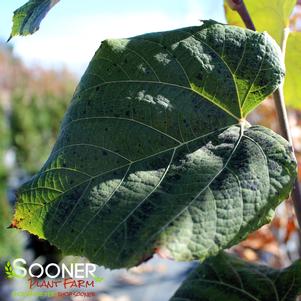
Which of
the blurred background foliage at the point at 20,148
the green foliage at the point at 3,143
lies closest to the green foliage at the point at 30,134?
the blurred background foliage at the point at 20,148

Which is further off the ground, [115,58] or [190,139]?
[115,58]

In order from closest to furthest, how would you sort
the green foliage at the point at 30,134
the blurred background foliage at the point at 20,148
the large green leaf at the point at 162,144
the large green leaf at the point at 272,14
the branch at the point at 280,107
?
the large green leaf at the point at 162,144 < the branch at the point at 280,107 < the large green leaf at the point at 272,14 < the blurred background foliage at the point at 20,148 < the green foliage at the point at 30,134

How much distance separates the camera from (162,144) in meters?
0.68

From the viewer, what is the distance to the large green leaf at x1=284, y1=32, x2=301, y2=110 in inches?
42.2

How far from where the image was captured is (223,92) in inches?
27.9

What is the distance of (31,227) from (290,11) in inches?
25.1

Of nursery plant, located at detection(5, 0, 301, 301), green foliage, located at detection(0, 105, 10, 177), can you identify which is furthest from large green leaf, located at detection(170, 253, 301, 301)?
green foliage, located at detection(0, 105, 10, 177)

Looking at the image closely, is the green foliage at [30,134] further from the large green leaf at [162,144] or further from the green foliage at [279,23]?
the large green leaf at [162,144]

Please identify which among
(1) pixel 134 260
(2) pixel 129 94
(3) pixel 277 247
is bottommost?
(3) pixel 277 247

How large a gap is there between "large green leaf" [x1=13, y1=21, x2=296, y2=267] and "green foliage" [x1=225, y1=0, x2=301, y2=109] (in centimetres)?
31

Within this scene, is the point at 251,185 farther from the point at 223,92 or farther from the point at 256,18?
the point at 256,18

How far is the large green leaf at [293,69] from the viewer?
107 centimetres

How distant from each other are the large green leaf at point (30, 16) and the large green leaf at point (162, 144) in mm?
93

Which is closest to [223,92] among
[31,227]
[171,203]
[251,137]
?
[251,137]
